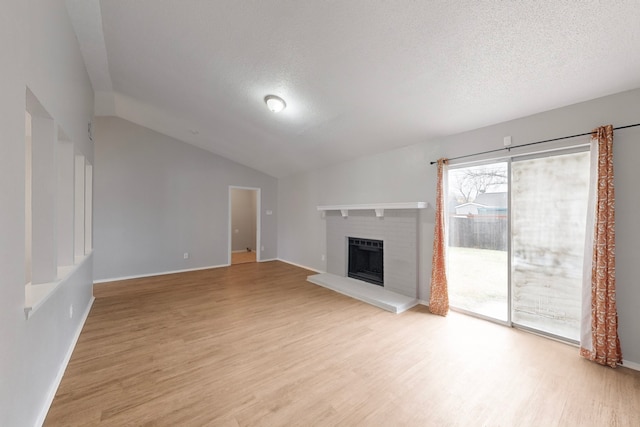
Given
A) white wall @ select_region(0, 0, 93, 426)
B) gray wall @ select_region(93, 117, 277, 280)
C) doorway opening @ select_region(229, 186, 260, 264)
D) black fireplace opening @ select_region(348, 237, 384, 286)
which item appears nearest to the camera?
white wall @ select_region(0, 0, 93, 426)

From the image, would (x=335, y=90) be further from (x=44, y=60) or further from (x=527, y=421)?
(x=527, y=421)

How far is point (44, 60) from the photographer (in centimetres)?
175

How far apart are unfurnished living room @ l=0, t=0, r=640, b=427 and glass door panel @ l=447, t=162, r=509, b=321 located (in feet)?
0.08

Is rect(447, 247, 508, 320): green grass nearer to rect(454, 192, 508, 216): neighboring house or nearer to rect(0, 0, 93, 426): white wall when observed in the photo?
rect(454, 192, 508, 216): neighboring house

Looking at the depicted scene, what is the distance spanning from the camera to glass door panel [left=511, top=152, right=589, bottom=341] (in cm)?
260

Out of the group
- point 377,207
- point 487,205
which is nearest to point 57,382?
point 377,207

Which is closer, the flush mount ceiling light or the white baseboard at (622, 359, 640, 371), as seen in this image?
the white baseboard at (622, 359, 640, 371)

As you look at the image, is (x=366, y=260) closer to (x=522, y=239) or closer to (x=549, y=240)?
(x=522, y=239)

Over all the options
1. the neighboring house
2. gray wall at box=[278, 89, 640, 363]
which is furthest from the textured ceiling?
the neighboring house

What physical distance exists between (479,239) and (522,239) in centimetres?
47

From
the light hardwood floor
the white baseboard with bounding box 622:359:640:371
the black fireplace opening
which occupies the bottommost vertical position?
the light hardwood floor

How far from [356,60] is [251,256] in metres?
6.57

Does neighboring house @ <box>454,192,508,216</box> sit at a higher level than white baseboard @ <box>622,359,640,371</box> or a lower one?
higher

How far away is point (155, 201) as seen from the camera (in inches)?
221
